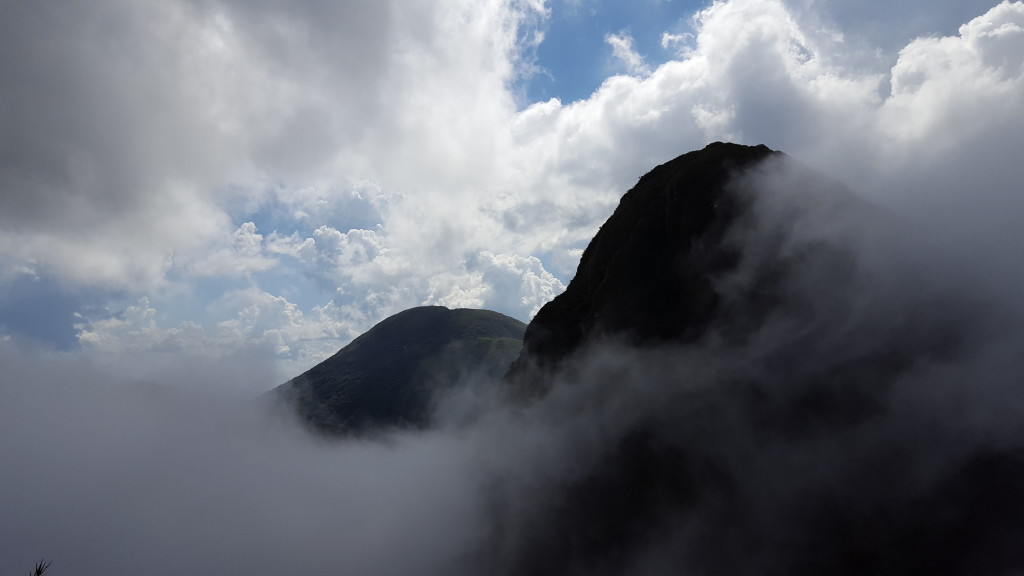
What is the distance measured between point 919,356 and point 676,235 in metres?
39.5

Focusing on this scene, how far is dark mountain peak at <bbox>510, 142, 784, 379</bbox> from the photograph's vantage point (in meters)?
87.6

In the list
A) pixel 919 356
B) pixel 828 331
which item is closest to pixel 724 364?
pixel 828 331

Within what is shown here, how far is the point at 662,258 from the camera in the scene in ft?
308

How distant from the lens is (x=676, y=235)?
9312cm

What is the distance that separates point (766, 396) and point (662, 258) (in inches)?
1163

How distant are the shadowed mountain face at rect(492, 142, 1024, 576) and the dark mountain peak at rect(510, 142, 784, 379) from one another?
37 centimetres

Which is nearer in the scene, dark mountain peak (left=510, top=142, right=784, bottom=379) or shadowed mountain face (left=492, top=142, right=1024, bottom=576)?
shadowed mountain face (left=492, top=142, right=1024, bottom=576)

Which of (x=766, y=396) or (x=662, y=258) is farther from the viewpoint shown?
(x=662, y=258)

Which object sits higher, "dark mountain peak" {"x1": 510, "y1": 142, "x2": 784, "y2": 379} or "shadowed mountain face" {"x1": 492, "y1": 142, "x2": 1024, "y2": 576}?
"dark mountain peak" {"x1": 510, "y1": 142, "x2": 784, "y2": 379}

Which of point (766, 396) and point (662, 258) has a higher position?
point (662, 258)

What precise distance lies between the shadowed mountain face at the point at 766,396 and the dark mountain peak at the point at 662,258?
37cm

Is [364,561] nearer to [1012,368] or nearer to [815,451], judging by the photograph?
[815,451]

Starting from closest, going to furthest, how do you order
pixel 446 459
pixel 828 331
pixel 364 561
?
pixel 828 331 < pixel 364 561 < pixel 446 459

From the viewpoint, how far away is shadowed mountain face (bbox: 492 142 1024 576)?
5631cm
